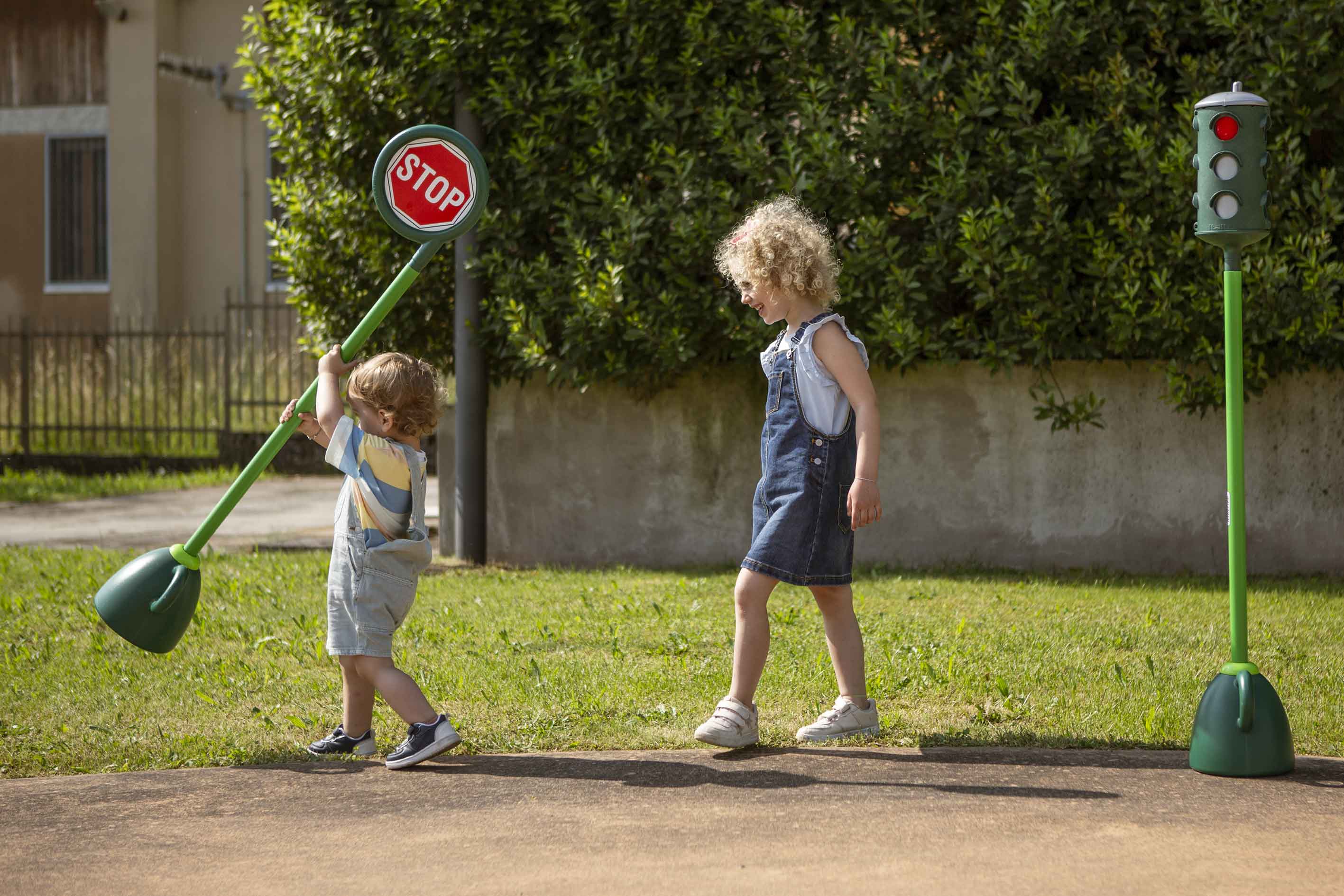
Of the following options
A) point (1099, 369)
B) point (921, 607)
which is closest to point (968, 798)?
point (921, 607)

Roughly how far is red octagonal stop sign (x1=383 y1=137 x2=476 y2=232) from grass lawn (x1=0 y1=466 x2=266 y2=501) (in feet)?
31.4

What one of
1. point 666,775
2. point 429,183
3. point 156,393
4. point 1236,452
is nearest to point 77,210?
point 156,393

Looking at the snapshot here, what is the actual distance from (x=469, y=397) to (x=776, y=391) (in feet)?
15.2

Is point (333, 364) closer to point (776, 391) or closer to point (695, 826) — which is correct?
point (776, 391)

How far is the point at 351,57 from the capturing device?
9078 mm

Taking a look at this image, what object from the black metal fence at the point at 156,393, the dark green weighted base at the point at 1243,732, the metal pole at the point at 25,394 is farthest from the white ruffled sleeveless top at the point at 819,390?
the metal pole at the point at 25,394

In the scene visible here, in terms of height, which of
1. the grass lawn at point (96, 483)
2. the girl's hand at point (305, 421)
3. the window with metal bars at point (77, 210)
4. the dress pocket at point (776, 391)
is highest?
the window with metal bars at point (77, 210)

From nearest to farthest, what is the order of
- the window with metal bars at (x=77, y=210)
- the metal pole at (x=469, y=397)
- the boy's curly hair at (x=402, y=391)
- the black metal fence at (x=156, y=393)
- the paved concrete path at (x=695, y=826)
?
1. the paved concrete path at (x=695, y=826)
2. the boy's curly hair at (x=402, y=391)
3. the metal pole at (x=469, y=397)
4. the black metal fence at (x=156, y=393)
5. the window with metal bars at (x=77, y=210)

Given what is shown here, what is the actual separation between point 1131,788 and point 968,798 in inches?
19.5

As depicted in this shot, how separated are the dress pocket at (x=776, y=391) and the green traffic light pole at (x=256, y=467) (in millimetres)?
1132

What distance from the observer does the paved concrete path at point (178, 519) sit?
1051 cm

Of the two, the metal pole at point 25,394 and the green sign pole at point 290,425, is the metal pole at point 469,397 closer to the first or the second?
the green sign pole at point 290,425

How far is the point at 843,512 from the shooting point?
4766 mm

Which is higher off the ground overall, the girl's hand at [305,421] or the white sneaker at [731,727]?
the girl's hand at [305,421]
